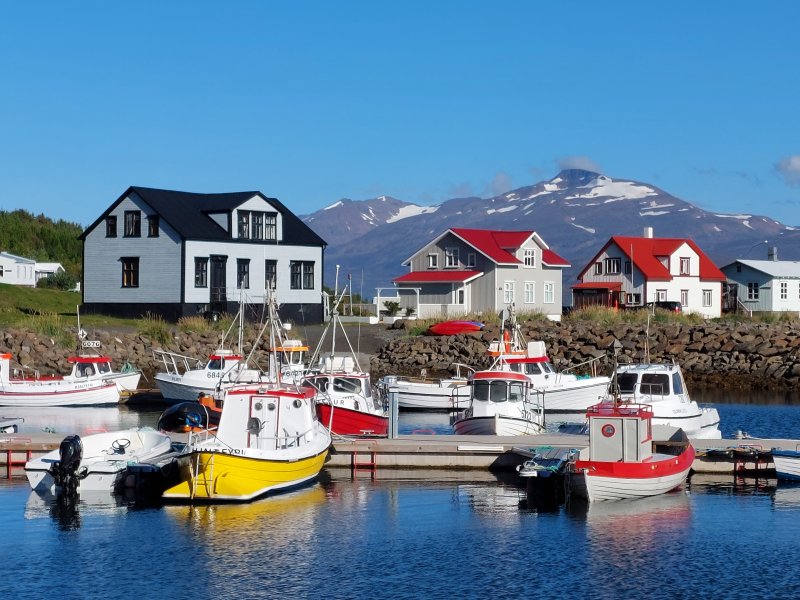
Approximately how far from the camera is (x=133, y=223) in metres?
69.2

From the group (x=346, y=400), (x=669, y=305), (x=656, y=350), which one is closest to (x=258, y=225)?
(x=656, y=350)

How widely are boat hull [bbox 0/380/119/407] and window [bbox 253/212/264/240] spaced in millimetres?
23301

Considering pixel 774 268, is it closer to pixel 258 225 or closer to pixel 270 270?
pixel 270 270

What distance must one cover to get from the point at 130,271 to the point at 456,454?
40816 mm

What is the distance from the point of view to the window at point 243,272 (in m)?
69.5

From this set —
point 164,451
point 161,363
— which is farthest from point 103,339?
point 164,451

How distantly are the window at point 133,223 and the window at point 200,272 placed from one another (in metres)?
3.70

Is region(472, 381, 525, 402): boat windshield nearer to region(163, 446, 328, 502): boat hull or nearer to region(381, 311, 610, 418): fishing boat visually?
region(381, 311, 610, 418): fishing boat

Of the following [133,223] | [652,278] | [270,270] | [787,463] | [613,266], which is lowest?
[787,463]

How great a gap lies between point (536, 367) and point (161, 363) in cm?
2056

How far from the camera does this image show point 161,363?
59.4 meters

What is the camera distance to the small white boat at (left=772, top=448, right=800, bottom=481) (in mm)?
30484

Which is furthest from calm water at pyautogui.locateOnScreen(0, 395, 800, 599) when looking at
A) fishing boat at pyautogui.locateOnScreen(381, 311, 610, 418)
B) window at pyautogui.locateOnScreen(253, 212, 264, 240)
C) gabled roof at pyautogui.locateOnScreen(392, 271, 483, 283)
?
gabled roof at pyautogui.locateOnScreen(392, 271, 483, 283)

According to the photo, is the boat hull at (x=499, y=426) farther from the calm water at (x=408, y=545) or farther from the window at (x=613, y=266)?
the window at (x=613, y=266)
